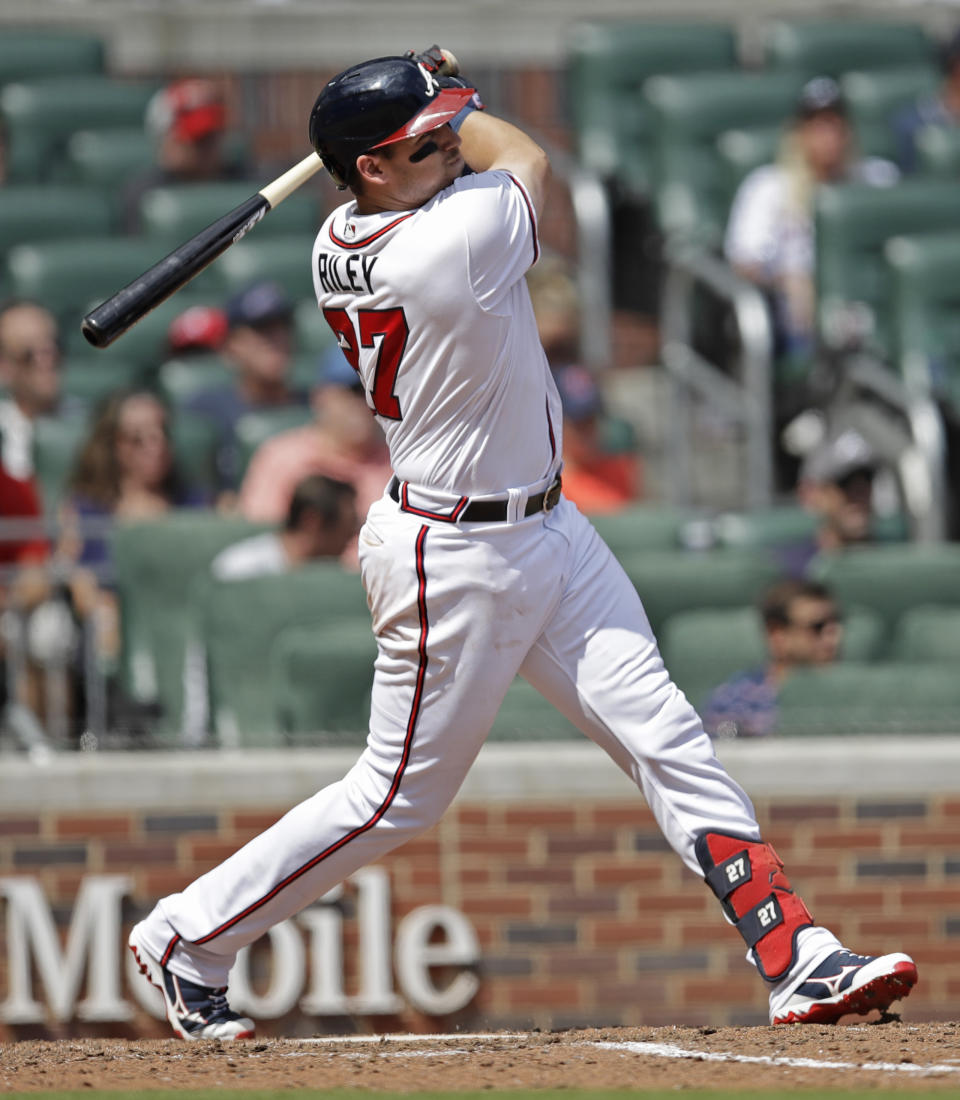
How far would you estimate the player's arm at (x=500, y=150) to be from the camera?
378 centimetres

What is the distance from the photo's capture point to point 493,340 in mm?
3641

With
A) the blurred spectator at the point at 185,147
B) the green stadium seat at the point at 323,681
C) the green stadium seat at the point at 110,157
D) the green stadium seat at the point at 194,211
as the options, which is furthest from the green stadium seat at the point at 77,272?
the green stadium seat at the point at 323,681

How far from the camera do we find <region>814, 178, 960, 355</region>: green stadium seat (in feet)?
26.9

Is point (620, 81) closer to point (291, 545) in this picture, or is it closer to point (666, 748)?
point (291, 545)

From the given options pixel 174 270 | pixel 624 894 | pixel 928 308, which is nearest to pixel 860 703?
pixel 624 894

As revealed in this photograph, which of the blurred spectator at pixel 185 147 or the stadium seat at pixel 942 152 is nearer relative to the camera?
the blurred spectator at pixel 185 147

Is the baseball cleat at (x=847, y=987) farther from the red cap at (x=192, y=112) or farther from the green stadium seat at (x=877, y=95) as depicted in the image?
the green stadium seat at (x=877, y=95)

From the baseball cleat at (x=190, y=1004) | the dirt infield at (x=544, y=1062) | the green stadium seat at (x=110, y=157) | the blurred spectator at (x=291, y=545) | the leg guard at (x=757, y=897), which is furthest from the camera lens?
the green stadium seat at (x=110, y=157)

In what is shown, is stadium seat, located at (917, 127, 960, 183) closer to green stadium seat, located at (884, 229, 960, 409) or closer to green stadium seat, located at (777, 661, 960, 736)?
green stadium seat, located at (884, 229, 960, 409)

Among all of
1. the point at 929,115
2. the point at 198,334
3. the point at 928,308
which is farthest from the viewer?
the point at 929,115

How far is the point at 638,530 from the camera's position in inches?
249

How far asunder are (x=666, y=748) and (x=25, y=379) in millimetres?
3979

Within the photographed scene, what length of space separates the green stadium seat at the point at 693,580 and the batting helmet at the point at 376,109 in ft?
8.21

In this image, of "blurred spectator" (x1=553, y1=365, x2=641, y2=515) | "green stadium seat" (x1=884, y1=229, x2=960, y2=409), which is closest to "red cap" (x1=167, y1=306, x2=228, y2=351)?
"blurred spectator" (x1=553, y1=365, x2=641, y2=515)
